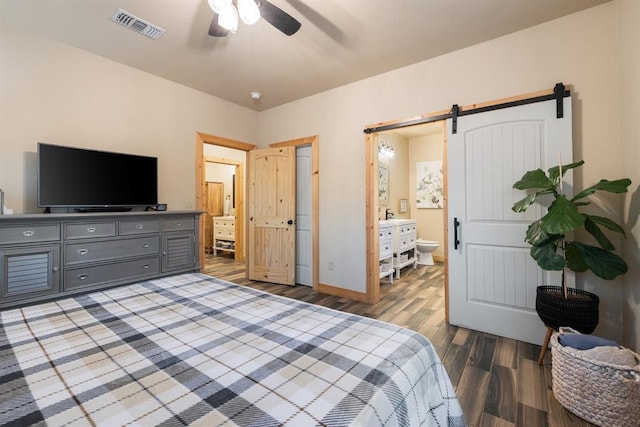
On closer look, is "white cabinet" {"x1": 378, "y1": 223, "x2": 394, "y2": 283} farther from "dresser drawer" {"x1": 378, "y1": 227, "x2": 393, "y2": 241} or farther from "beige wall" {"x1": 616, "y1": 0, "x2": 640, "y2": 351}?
"beige wall" {"x1": 616, "y1": 0, "x2": 640, "y2": 351}

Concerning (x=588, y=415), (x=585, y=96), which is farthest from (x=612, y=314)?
(x=585, y=96)

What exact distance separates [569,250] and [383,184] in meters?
3.35

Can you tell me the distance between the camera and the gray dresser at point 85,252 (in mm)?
1962

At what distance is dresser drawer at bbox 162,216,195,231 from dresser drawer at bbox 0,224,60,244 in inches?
29.4

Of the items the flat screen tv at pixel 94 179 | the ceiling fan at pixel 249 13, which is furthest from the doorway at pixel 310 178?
the ceiling fan at pixel 249 13

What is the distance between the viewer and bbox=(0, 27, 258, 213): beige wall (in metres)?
2.41

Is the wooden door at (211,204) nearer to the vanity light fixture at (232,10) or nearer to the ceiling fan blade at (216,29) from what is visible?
the ceiling fan blade at (216,29)

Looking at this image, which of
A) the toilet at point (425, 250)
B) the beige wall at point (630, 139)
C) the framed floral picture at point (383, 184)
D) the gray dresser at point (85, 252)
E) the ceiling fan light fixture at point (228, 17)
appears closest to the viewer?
the ceiling fan light fixture at point (228, 17)

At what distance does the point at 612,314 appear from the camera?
7.02 feet

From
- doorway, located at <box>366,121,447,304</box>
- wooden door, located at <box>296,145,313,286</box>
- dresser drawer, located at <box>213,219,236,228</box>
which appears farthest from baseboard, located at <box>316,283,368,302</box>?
dresser drawer, located at <box>213,219,236,228</box>

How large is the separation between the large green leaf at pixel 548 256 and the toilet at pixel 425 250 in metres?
3.20

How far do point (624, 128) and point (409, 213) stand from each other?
4.21 m

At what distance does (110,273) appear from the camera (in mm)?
2318

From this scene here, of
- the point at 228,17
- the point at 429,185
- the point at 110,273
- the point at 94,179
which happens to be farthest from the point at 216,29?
the point at 429,185
